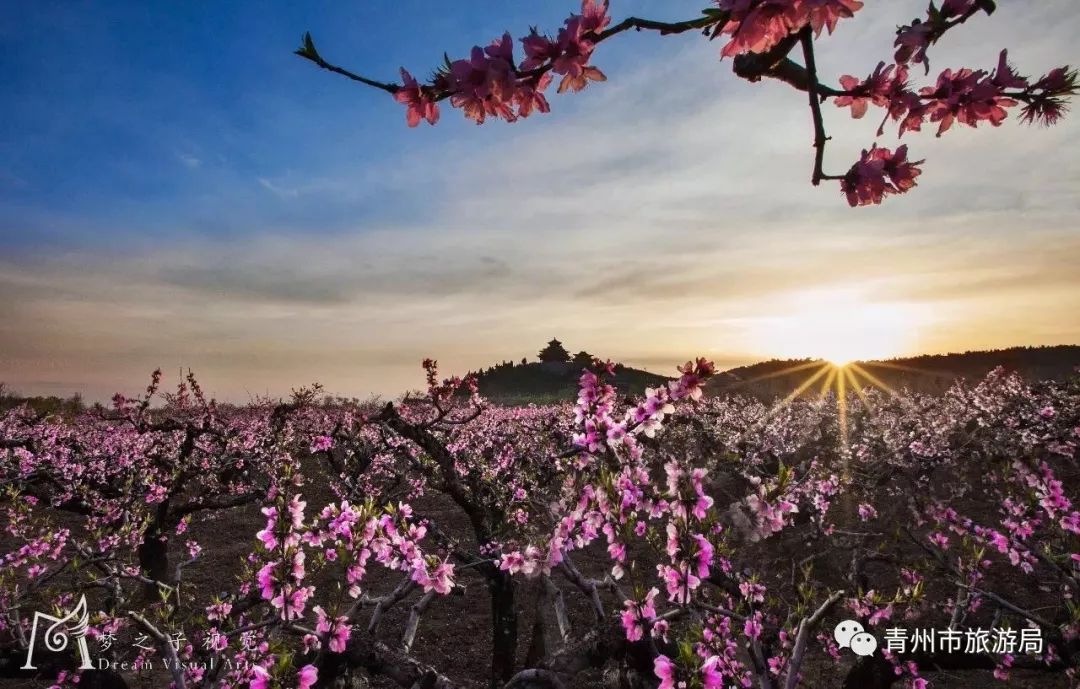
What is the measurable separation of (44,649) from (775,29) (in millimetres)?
8249

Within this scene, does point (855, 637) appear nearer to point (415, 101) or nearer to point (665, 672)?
point (665, 672)

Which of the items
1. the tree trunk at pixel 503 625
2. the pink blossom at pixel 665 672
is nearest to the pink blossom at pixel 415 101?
the pink blossom at pixel 665 672

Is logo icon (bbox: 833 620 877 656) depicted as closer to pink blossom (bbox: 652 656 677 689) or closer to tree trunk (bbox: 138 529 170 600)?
pink blossom (bbox: 652 656 677 689)

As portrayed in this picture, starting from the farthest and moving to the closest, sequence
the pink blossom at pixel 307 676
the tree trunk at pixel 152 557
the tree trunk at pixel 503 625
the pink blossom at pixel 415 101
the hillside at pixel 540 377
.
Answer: the hillside at pixel 540 377 → the tree trunk at pixel 152 557 → the tree trunk at pixel 503 625 → the pink blossom at pixel 307 676 → the pink blossom at pixel 415 101

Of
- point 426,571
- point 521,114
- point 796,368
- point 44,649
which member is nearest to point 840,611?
point 426,571

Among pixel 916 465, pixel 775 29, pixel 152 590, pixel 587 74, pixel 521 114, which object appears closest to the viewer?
pixel 775 29

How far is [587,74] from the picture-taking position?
2.04 metres

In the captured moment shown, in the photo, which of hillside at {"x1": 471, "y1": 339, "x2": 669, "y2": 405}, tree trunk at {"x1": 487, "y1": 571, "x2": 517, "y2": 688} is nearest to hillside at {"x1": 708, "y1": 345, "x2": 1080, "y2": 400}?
hillside at {"x1": 471, "y1": 339, "x2": 669, "y2": 405}

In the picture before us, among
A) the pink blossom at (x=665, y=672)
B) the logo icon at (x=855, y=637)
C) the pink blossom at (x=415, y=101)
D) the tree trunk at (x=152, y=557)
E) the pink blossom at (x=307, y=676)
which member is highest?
the pink blossom at (x=415, y=101)

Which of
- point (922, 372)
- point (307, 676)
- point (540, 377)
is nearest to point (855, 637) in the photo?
point (307, 676)

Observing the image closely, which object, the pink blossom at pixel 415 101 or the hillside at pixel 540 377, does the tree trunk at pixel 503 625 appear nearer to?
the pink blossom at pixel 415 101

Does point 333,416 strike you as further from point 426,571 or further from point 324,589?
point 426,571

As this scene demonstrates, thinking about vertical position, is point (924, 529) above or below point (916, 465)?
below

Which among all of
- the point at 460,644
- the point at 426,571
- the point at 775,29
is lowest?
the point at 460,644
